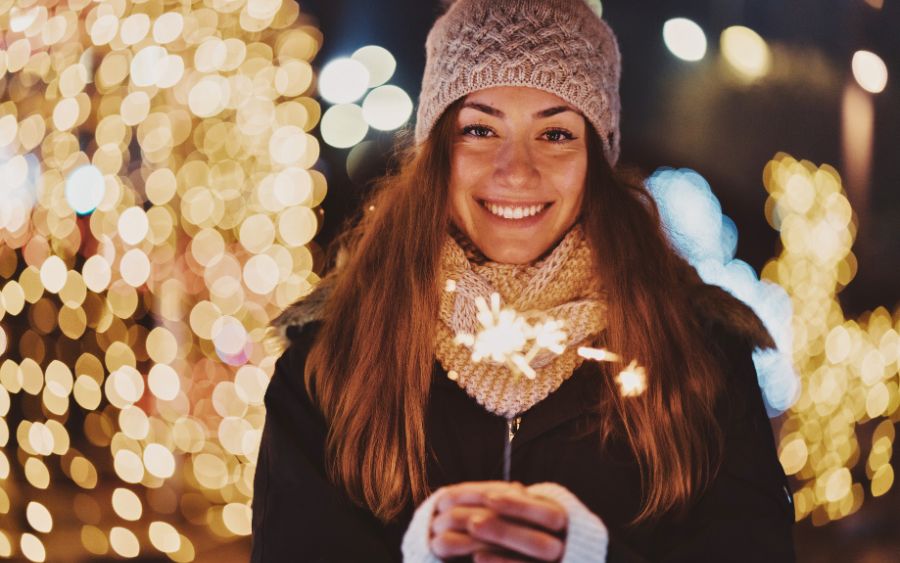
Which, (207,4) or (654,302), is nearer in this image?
(654,302)

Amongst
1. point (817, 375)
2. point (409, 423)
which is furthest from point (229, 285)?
point (817, 375)

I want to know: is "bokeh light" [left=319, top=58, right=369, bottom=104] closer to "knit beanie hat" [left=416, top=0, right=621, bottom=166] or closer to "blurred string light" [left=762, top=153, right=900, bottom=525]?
"blurred string light" [left=762, top=153, right=900, bottom=525]

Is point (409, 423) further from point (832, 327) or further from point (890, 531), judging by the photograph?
point (890, 531)

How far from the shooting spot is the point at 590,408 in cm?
191

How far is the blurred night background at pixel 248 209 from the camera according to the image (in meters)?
3.65

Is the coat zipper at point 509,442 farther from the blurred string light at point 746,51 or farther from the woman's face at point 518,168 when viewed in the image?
the blurred string light at point 746,51

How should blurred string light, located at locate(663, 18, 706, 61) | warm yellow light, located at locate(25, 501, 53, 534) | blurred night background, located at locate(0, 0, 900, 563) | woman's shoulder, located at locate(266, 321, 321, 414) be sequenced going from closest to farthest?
1. woman's shoulder, located at locate(266, 321, 321, 414)
2. blurred night background, located at locate(0, 0, 900, 563)
3. blurred string light, located at locate(663, 18, 706, 61)
4. warm yellow light, located at locate(25, 501, 53, 534)

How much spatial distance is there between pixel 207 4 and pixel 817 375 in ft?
11.8

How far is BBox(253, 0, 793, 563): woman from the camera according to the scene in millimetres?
1820

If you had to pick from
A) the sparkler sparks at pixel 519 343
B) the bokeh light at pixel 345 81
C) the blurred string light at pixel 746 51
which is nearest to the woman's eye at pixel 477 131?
the sparkler sparks at pixel 519 343

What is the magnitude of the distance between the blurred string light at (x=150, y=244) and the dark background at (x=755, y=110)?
0.54 metres

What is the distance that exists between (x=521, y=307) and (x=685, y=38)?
2.42m

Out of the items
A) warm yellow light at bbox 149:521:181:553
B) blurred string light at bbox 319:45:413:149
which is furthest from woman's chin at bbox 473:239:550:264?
warm yellow light at bbox 149:521:181:553

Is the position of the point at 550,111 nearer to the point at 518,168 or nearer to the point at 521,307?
the point at 518,168
